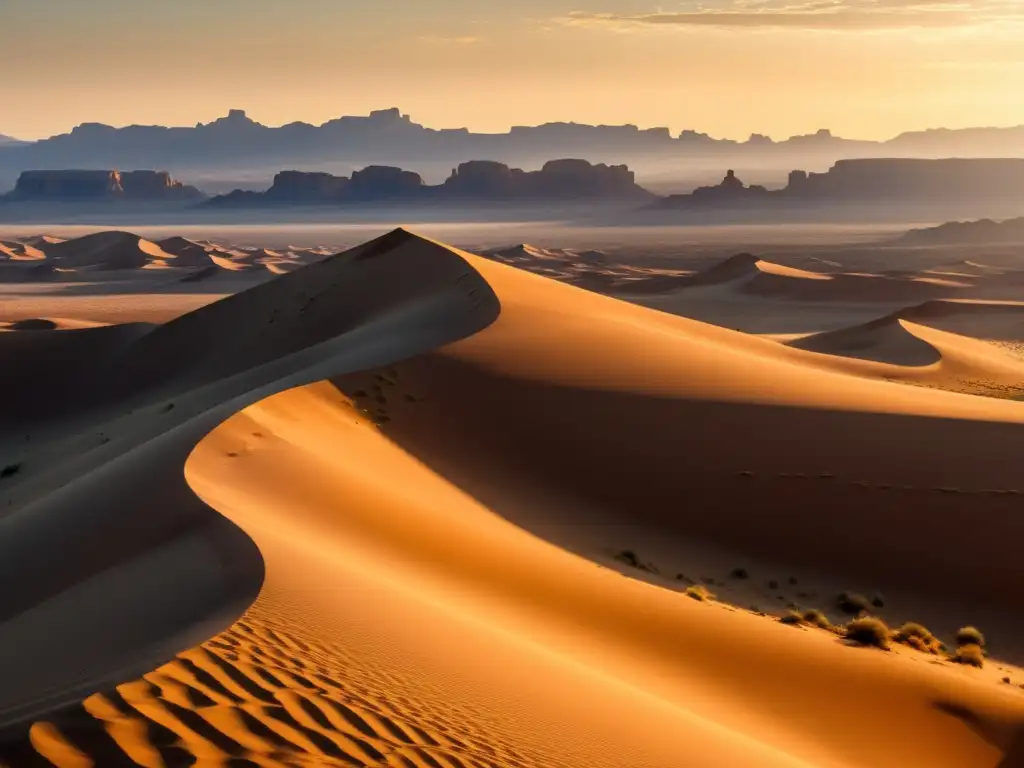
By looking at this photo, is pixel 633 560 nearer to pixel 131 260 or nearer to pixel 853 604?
pixel 853 604

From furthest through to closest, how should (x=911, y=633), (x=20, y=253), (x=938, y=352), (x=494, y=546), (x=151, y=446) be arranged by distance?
1. (x=20, y=253)
2. (x=938, y=352)
3. (x=151, y=446)
4. (x=911, y=633)
5. (x=494, y=546)

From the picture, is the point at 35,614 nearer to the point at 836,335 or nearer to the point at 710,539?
the point at 710,539

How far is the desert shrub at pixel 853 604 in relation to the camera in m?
13.0

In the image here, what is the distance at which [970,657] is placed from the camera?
11281 millimetres

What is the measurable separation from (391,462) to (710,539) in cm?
423

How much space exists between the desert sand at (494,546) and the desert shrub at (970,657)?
227 mm

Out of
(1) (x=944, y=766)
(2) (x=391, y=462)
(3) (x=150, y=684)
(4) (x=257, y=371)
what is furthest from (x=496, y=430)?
(3) (x=150, y=684)

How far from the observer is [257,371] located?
78.2 feet

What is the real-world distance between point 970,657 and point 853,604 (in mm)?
1923

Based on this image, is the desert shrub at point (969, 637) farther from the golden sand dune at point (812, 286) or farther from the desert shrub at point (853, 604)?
the golden sand dune at point (812, 286)

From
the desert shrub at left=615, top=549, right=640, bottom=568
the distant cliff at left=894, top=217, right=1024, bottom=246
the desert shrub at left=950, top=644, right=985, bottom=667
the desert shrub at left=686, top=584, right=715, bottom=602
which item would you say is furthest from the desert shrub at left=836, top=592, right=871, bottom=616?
the distant cliff at left=894, top=217, right=1024, bottom=246

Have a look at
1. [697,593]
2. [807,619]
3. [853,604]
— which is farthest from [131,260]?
[807,619]

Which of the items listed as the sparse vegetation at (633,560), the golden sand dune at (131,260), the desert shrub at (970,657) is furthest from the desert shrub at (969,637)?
the golden sand dune at (131,260)

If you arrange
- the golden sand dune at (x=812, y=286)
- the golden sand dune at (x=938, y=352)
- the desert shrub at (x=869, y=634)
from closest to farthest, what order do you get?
the desert shrub at (x=869, y=634)
the golden sand dune at (x=938, y=352)
the golden sand dune at (x=812, y=286)
